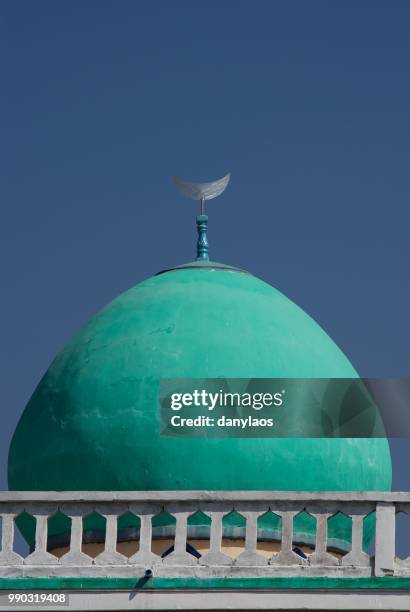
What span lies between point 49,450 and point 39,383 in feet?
3.21

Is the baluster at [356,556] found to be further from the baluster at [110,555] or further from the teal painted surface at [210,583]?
the baluster at [110,555]

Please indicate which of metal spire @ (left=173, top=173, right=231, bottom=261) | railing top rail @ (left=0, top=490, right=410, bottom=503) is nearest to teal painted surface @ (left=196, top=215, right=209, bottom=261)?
metal spire @ (left=173, top=173, right=231, bottom=261)

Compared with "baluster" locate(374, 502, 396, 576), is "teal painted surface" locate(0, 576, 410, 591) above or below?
below

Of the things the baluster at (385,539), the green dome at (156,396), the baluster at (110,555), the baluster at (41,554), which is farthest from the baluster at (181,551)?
the green dome at (156,396)

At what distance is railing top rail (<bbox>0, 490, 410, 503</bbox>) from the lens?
43.3ft

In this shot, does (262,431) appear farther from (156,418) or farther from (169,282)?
(169,282)

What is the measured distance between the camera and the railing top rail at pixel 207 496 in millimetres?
13203

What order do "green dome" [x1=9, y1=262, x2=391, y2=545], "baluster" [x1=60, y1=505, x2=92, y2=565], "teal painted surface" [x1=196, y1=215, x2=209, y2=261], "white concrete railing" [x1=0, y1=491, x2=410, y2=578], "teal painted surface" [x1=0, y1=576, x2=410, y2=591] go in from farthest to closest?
"teal painted surface" [x1=196, y1=215, x2=209, y2=261], "green dome" [x1=9, y1=262, x2=391, y2=545], "baluster" [x1=60, y1=505, x2=92, y2=565], "white concrete railing" [x1=0, y1=491, x2=410, y2=578], "teal painted surface" [x1=0, y1=576, x2=410, y2=591]

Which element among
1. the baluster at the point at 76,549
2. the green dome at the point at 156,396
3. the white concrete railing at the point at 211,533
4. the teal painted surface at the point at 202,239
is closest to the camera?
the white concrete railing at the point at 211,533

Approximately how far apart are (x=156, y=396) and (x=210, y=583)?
2613mm

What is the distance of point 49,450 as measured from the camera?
614 inches

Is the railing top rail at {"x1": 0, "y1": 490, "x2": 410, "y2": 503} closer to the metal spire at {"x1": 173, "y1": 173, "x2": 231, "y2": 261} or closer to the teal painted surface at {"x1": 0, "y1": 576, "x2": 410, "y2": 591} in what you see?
the teal painted surface at {"x1": 0, "y1": 576, "x2": 410, "y2": 591}

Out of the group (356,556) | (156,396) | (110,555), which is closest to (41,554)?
(110,555)

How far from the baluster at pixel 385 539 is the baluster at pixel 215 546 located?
3.48 feet
